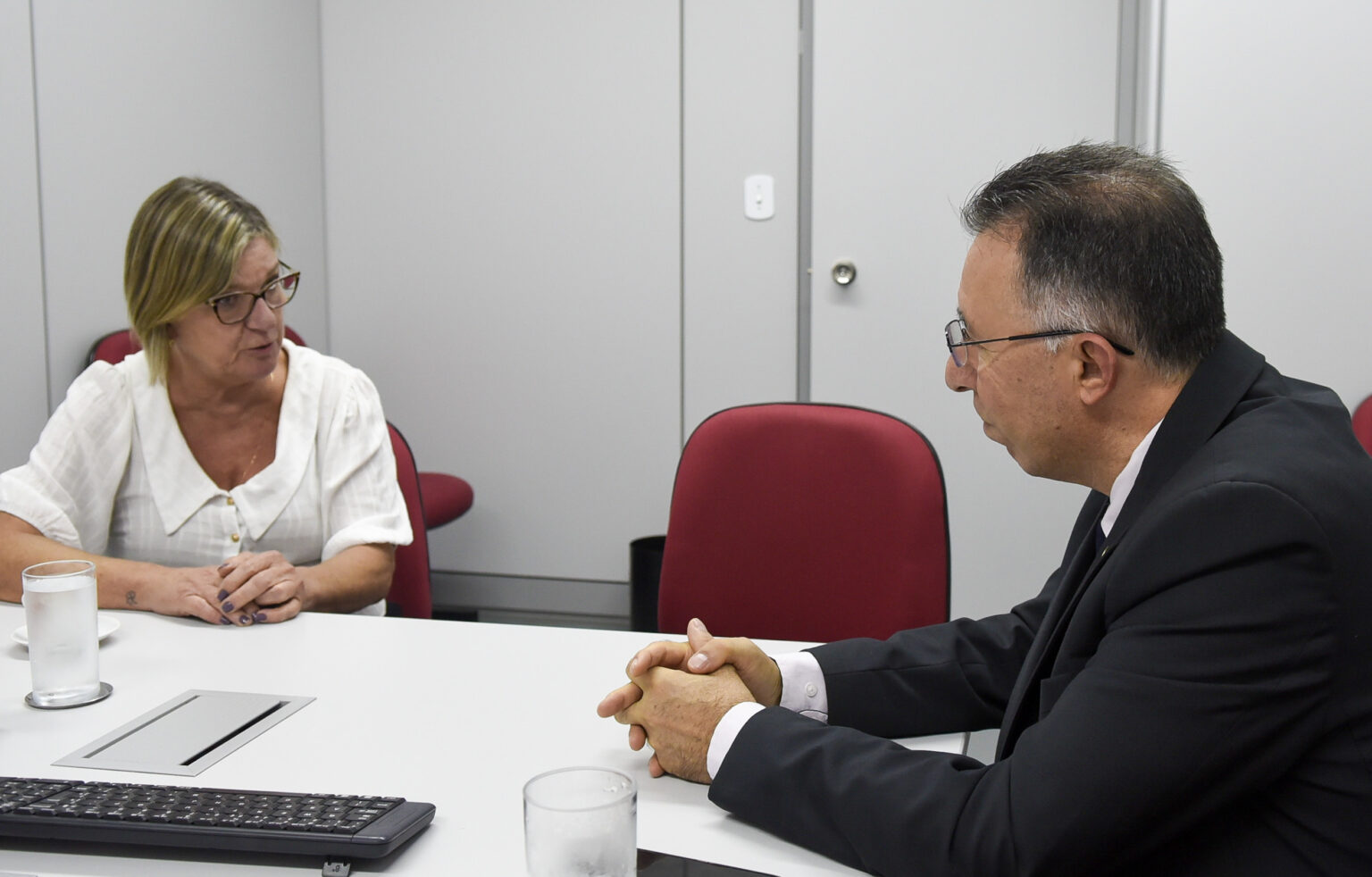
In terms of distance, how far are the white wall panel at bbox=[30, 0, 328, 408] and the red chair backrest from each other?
1269mm

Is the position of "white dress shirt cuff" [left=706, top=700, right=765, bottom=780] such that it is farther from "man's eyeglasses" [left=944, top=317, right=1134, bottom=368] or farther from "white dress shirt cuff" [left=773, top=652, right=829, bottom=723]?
"man's eyeglasses" [left=944, top=317, right=1134, bottom=368]

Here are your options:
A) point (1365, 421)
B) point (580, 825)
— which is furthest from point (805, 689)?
point (1365, 421)

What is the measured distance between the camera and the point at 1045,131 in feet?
10.4

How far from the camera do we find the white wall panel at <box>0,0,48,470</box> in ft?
8.46

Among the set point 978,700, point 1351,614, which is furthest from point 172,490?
point 1351,614

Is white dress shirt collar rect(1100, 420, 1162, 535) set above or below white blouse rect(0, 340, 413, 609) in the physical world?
above

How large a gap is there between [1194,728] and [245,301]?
1644mm

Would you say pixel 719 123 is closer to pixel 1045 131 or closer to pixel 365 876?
pixel 1045 131

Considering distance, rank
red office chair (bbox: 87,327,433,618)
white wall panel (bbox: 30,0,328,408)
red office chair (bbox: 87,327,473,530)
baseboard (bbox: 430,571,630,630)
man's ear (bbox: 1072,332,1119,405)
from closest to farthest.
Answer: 1. man's ear (bbox: 1072,332,1119,405)
2. red office chair (bbox: 87,327,433,618)
3. white wall panel (bbox: 30,0,328,408)
4. red office chair (bbox: 87,327,473,530)
5. baseboard (bbox: 430,571,630,630)

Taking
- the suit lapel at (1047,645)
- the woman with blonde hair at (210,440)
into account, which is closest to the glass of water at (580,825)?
the suit lapel at (1047,645)

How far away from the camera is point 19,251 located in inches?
104

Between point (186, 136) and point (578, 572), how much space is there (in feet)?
5.96

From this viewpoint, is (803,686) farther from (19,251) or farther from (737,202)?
(737,202)

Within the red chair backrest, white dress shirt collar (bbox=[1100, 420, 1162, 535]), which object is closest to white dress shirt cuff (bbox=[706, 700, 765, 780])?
white dress shirt collar (bbox=[1100, 420, 1162, 535])
